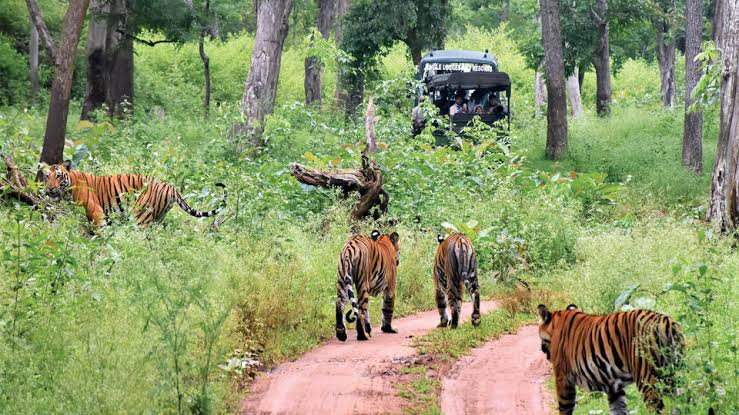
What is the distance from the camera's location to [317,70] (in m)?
36.3

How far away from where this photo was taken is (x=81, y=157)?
1930cm

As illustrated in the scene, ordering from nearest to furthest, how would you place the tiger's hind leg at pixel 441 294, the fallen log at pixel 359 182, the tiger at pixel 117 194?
1. the tiger's hind leg at pixel 441 294
2. the tiger at pixel 117 194
3. the fallen log at pixel 359 182

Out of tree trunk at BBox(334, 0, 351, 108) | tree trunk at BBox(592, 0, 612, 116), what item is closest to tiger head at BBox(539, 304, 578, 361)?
tree trunk at BBox(592, 0, 612, 116)

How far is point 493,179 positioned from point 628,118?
45.7 feet

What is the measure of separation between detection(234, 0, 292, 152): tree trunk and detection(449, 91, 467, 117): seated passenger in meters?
5.23

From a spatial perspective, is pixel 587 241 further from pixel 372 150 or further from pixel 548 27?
pixel 548 27

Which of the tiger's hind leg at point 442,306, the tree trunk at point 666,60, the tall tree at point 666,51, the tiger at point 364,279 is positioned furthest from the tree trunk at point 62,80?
the tree trunk at point 666,60

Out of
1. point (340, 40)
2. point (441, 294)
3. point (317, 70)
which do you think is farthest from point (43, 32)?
point (340, 40)

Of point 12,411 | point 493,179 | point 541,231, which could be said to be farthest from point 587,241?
point 12,411

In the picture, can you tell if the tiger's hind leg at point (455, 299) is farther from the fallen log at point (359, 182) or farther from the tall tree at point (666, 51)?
the tall tree at point (666, 51)

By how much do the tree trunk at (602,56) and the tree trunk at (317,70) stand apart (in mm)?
8869

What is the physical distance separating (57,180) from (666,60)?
3488cm

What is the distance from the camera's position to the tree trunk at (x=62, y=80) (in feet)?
55.3

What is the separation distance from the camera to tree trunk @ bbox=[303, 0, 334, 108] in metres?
36.4
